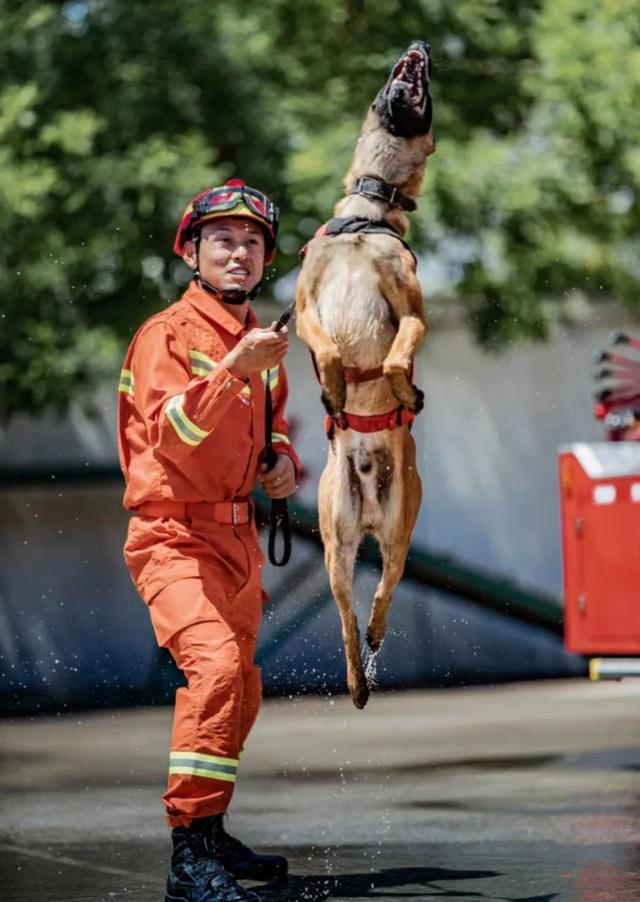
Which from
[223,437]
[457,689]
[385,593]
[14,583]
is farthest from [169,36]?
[385,593]

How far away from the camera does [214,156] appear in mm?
12523

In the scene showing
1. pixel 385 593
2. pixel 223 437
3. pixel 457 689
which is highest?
pixel 223 437

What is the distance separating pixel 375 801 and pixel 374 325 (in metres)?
4.92

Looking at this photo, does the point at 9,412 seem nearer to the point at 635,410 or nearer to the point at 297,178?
the point at 297,178

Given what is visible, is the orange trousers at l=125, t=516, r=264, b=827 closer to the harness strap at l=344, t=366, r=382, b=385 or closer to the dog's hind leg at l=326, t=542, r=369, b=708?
the dog's hind leg at l=326, t=542, r=369, b=708

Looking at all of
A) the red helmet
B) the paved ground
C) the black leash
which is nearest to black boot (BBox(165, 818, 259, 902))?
the paved ground

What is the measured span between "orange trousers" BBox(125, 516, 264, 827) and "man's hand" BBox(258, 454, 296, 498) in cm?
21

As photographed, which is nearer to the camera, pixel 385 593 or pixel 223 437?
pixel 385 593

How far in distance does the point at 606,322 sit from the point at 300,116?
3.78 metres

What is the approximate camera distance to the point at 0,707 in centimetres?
1370

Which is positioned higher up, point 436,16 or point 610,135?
point 436,16

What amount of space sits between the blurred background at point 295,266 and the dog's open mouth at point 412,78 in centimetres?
786

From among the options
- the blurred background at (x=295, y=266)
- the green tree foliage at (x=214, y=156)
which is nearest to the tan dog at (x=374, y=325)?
the blurred background at (x=295, y=266)

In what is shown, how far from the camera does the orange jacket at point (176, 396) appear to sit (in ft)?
15.3
